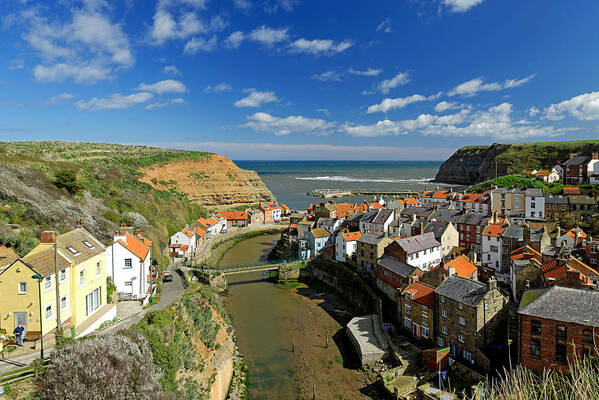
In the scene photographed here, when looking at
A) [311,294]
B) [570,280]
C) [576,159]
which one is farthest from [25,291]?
[576,159]

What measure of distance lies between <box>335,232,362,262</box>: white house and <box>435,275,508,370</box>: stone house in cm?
1800

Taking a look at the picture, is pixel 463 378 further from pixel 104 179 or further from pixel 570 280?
pixel 104 179

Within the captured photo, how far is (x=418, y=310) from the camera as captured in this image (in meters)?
25.7

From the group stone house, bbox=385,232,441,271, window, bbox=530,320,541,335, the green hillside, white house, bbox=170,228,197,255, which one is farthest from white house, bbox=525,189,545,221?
the green hillside

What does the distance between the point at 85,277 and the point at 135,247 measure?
668 cm

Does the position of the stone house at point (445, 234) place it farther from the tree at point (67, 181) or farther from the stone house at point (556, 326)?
the tree at point (67, 181)

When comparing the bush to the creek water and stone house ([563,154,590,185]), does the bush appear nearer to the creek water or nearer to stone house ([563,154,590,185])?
the creek water

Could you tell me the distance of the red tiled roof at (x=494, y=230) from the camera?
37844 millimetres

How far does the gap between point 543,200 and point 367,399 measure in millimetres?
46778

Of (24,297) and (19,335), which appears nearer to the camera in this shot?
(19,335)

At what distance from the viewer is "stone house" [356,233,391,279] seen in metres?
36.3

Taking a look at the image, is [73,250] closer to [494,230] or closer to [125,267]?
[125,267]

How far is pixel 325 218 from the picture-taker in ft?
175

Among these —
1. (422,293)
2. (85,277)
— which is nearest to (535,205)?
(422,293)
